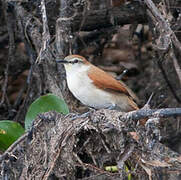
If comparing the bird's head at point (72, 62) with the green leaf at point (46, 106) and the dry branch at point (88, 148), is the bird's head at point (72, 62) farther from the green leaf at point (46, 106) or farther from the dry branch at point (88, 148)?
the dry branch at point (88, 148)

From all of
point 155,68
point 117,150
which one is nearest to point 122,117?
point 117,150

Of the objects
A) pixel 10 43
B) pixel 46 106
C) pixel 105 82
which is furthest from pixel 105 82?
pixel 10 43

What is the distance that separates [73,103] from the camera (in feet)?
19.6

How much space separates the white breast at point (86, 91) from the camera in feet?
18.3

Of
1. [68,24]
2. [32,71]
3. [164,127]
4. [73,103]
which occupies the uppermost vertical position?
[68,24]

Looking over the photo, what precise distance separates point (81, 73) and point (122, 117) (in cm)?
196

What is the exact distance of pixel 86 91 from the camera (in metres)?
5.60

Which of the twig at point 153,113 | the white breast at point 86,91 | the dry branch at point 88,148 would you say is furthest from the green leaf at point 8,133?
the twig at point 153,113

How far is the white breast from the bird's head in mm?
80

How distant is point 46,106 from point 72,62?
0.88 metres

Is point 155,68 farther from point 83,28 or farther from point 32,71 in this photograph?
point 32,71

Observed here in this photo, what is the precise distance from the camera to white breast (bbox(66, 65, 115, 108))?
558 cm

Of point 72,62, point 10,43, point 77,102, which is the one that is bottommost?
point 77,102

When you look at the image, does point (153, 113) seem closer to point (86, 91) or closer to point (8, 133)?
point (8, 133)
